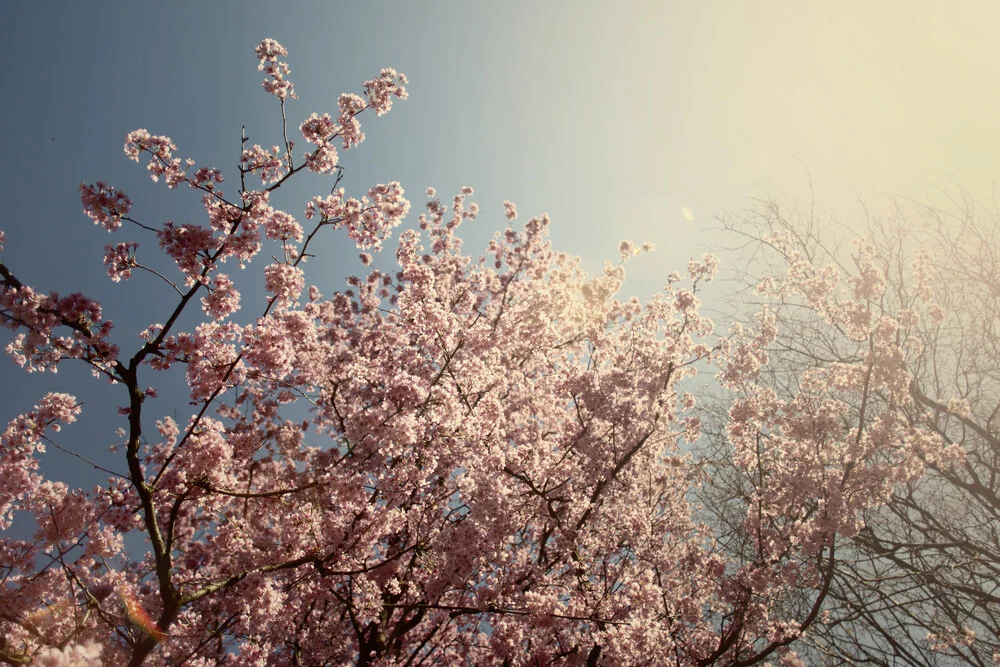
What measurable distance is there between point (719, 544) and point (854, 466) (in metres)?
3.63

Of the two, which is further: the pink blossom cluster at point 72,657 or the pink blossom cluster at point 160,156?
the pink blossom cluster at point 160,156

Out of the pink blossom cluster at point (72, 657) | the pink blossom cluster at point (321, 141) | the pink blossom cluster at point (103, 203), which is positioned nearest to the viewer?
the pink blossom cluster at point (72, 657)

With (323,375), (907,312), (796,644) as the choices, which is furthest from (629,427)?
(323,375)

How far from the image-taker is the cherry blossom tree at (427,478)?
5.49 metres

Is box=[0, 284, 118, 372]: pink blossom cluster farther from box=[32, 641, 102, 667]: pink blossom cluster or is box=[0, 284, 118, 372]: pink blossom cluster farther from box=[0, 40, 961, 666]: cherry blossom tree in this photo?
box=[32, 641, 102, 667]: pink blossom cluster

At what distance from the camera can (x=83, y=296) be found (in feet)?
15.1

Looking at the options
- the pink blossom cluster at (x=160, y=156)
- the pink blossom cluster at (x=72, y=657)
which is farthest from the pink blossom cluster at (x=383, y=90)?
the pink blossom cluster at (x=72, y=657)

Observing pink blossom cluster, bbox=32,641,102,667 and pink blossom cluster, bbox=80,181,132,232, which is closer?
pink blossom cluster, bbox=32,641,102,667

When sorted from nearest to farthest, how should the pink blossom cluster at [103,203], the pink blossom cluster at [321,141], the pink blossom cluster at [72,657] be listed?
1. the pink blossom cluster at [72,657]
2. the pink blossom cluster at [103,203]
3. the pink blossom cluster at [321,141]

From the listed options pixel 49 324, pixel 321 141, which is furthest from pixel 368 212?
pixel 49 324

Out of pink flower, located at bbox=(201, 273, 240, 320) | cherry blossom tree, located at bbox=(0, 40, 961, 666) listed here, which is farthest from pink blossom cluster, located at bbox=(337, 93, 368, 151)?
pink flower, located at bbox=(201, 273, 240, 320)

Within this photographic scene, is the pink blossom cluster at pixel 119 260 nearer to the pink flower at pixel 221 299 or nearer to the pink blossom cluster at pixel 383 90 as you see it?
the pink flower at pixel 221 299

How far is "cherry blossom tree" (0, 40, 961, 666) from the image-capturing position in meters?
5.49

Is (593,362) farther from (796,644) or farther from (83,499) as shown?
(83,499)
